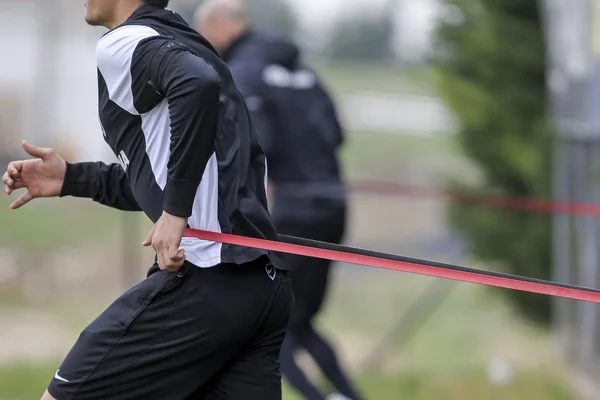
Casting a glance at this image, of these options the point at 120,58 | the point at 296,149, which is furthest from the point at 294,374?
the point at 120,58

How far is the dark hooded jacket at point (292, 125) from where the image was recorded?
6312 millimetres

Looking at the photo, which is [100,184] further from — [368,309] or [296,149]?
[368,309]

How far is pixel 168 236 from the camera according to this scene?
129 inches

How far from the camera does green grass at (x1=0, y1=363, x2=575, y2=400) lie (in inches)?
299

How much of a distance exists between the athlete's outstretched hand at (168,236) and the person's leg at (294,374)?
3194 millimetres

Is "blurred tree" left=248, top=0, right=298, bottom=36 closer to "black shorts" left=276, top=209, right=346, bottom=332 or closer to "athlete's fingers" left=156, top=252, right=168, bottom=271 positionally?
"black shorts" left=276, top=209, right=346, bottom=332

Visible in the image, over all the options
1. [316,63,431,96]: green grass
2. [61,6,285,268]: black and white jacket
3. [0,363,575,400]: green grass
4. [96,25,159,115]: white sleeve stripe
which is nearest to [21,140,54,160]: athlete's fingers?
[61,6,285,268]: black and white jacket

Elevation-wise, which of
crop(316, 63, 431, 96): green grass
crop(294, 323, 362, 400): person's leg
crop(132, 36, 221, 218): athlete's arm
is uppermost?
crop(132, 36, 221, 218): athlete's arm

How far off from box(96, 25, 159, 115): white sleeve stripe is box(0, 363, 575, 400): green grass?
4.18m

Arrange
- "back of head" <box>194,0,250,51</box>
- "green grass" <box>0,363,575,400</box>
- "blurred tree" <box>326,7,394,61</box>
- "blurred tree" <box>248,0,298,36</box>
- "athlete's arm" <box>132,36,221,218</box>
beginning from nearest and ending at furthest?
"athlete's arm" <box>132,36,221,218</box>, "back of head" <box>194,0,250,51</box>, "green grass" <box>0,363,575,400</box>, "blurred tree" <box>248,0,298,36</box>, "blurred tree" <box>326,7,394,61</box>

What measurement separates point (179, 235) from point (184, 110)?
13.4 inches

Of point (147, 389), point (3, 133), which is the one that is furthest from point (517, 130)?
point (3, 133)

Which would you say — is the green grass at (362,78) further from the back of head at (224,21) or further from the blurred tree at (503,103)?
the back of head at (224,21)

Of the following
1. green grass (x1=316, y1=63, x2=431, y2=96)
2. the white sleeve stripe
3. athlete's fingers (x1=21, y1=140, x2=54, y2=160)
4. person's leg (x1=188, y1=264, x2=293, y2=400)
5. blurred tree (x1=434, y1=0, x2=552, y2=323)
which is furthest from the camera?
green grass (x1=316, y1=63, x2=431, y2=96)
